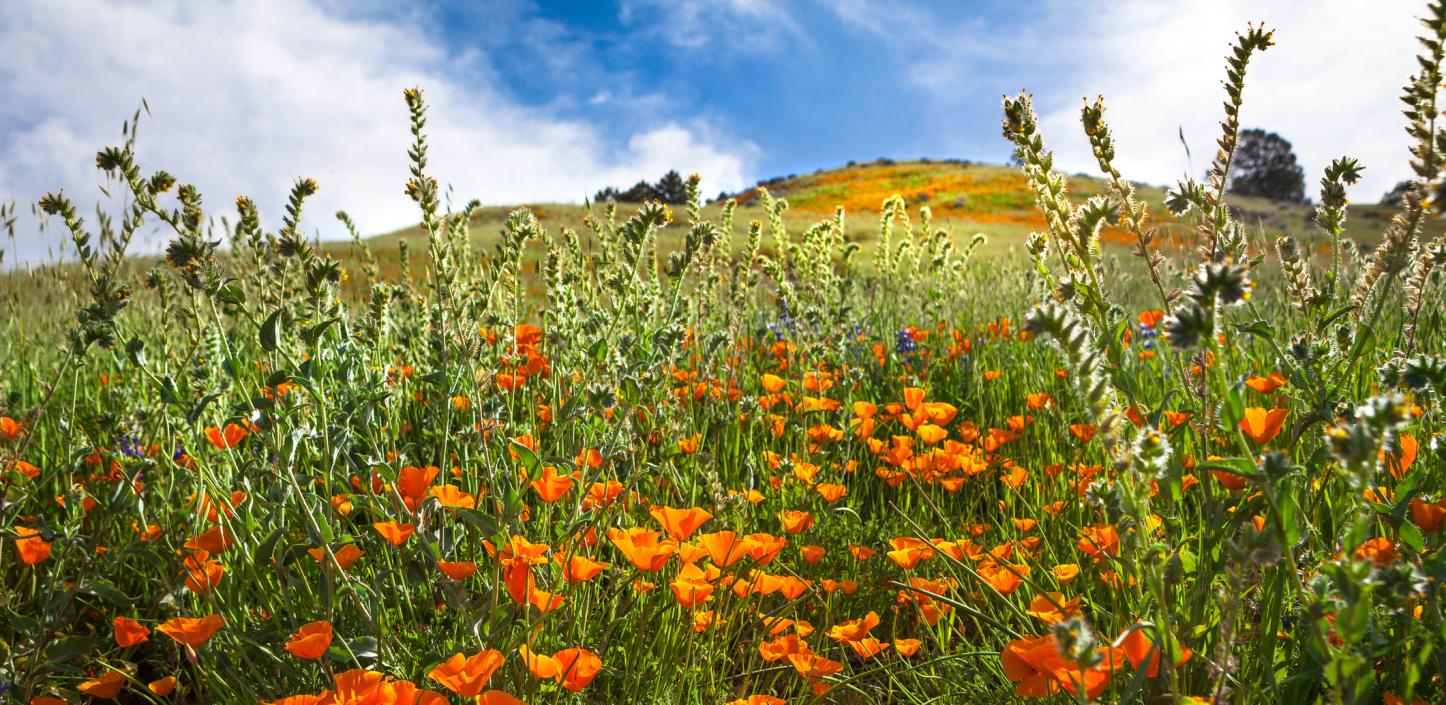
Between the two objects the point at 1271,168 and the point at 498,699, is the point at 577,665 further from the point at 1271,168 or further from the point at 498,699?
the point at 1271,168

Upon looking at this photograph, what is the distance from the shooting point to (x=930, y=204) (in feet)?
115

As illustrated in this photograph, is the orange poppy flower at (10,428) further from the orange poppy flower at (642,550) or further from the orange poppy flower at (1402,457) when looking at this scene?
the orange poppy flower at (1402,457)

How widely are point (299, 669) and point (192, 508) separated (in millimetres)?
904

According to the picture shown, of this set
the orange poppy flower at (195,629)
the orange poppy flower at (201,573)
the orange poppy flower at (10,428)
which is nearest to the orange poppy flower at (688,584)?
the orange poppy flower at (195,629)

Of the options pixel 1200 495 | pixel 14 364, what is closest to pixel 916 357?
pixel 1200 495

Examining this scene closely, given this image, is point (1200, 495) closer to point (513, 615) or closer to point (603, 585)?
point (603, 585)

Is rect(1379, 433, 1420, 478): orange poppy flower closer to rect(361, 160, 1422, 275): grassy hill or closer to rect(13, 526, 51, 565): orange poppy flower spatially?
rect(13, 526, 51, 565): orange poppy flower

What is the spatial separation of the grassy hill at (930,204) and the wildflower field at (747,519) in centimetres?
1782

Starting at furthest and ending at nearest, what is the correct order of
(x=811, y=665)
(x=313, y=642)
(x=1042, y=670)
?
(x=811, y=665)
(x=313, y=642)
(x=1042, y=670)

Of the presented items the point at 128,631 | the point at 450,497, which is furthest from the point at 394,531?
the point at 128,631

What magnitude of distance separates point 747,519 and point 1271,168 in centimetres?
5938

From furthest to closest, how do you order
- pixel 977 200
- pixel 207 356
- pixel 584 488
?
pixel 977 200, pixel 207 356, pixel 584 488

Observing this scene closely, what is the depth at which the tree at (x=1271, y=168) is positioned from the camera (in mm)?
48938

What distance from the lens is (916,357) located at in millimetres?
3799
